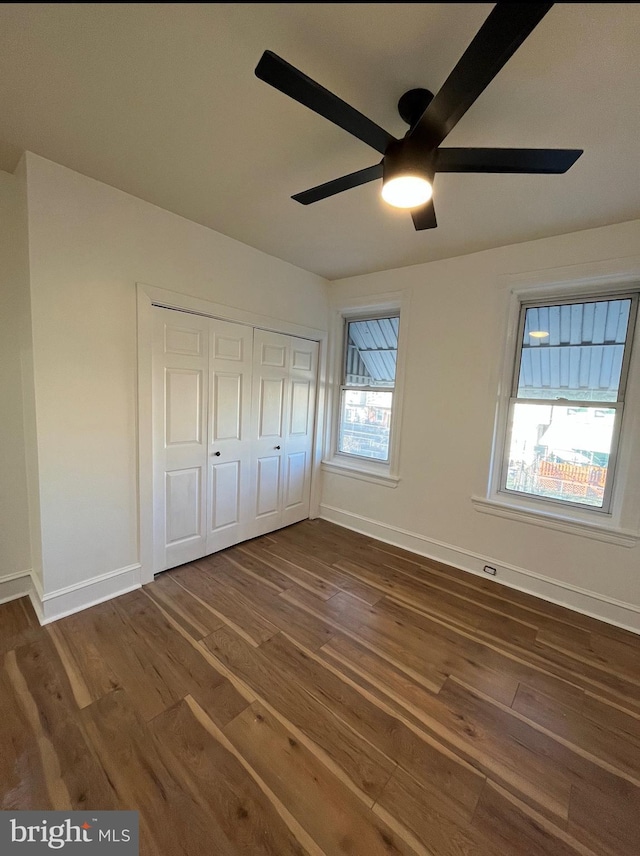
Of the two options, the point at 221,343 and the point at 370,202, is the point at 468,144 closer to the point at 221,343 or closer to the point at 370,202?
the point at 370,202

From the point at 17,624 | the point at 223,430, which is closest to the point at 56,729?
the point at 17,624

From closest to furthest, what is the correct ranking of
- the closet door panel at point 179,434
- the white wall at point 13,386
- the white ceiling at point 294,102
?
1. the white ceiling at point 294,102
2. the white wall at point 13,386
3. the closet door panel at point 179,434

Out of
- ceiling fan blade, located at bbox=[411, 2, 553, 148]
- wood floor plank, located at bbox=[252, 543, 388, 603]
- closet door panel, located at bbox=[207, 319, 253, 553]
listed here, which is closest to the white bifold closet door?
closet door panel, located at bbox=[207, 319, 253, 553]

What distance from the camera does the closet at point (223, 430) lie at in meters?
2.71

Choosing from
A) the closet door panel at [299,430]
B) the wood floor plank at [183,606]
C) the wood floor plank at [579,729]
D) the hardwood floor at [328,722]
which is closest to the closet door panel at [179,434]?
the wood floor plank at [183,606]

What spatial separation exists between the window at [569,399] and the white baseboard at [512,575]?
1.92 ft

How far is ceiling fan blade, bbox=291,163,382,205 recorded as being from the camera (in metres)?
1.58

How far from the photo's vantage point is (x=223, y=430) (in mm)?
3078

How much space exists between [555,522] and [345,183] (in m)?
2.57

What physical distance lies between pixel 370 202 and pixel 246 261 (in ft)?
3.89

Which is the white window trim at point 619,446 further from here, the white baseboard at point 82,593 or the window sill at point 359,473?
the white baseboard at point 82,593

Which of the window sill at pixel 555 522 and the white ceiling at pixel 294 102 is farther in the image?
the window sill at pixel 555 522

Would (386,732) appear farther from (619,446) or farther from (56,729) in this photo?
(619,446)

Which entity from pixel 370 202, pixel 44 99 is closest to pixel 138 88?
pixel 44 99
